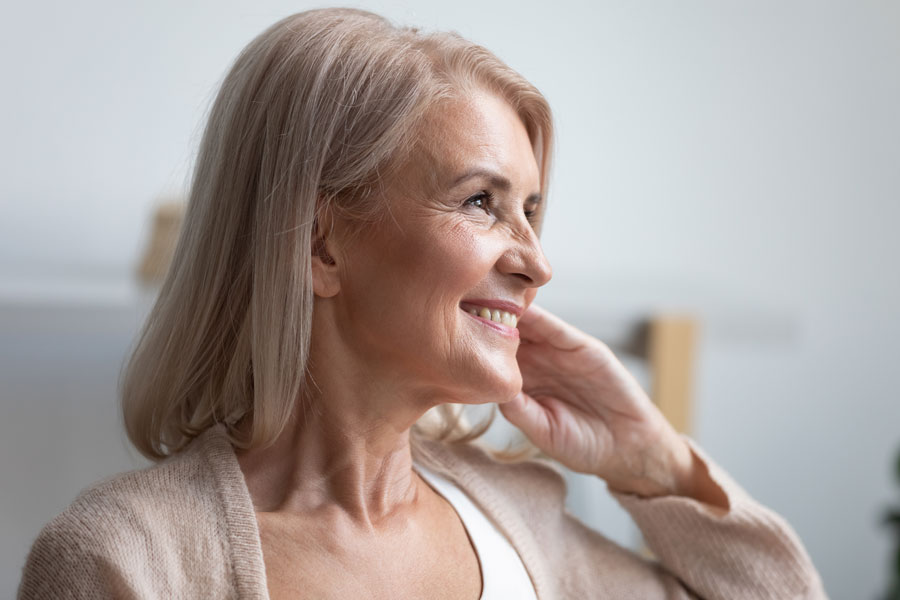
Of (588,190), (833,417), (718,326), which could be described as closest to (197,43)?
(588,190)

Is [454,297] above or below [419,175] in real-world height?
below

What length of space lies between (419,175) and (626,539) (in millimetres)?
1661

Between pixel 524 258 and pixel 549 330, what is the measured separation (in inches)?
8.5

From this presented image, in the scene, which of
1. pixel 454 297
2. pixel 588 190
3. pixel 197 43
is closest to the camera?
pixel 454 297

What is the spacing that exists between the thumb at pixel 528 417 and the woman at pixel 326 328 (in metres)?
0.16

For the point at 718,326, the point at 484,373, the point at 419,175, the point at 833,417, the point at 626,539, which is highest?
the point at 419,175

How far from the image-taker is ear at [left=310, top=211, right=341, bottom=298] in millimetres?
960

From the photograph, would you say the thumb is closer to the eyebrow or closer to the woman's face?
Result: the woman's face

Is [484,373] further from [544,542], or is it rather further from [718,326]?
[718,326]

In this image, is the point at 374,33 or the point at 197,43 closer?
the point at 374,33

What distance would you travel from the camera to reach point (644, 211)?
239 cm

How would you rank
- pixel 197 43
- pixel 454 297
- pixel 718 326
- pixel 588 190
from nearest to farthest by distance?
pixel 454 297 → pixel 197 43 → pixel 588 190 → pixel 718 326

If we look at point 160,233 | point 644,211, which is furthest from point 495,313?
point 644,211

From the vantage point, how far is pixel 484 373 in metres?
0.94
